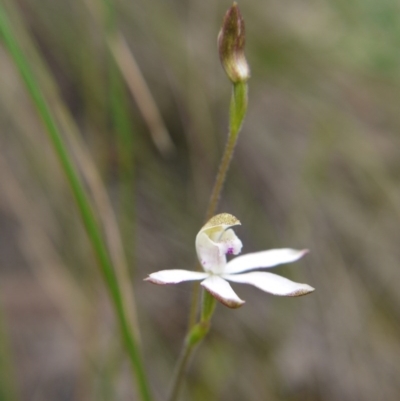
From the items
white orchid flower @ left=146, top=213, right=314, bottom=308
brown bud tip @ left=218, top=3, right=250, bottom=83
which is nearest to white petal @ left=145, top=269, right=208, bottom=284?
white orchid flower @ left=146, top=213, right=314, bottom=308

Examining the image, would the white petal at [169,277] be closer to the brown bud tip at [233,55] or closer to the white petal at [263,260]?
the white petal at [263,260]

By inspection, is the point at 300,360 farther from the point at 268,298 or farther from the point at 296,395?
the point at 268,298

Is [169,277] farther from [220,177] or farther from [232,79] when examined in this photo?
[232,79]

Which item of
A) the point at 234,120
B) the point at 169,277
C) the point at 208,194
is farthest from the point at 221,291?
the point at 208,194

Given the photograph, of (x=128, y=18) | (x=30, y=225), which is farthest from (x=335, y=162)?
(x=30, y=225)

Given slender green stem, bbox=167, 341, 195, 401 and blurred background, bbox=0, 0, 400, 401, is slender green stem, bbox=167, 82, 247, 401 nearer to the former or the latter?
slender green stem, bbox=167, 341, 195, 401

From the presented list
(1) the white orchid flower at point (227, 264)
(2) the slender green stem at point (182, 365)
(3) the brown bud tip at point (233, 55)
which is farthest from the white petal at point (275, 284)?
(3) the brown bud tip at point (233, 55)
